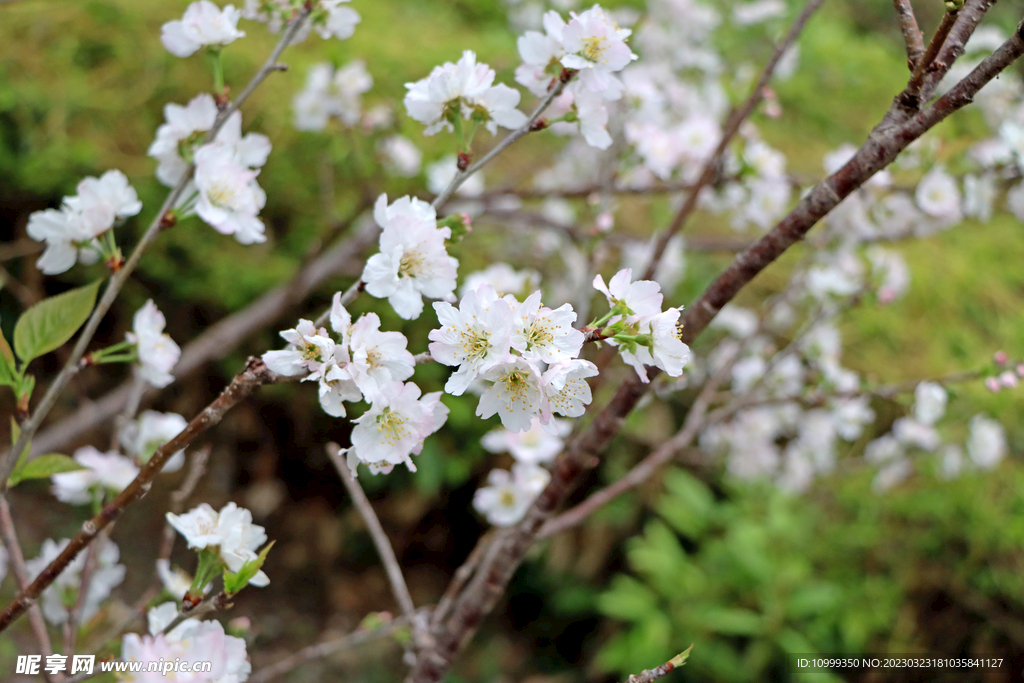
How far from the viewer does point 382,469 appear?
0.56 meters

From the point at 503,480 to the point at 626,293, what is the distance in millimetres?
693

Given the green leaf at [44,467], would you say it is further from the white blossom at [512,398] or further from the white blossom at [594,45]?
the white blossom at [594,45]

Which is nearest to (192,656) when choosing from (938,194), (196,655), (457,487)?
(196,655)

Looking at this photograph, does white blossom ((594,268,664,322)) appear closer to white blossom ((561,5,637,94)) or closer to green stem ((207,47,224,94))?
white blossom ((561,5,637,94))

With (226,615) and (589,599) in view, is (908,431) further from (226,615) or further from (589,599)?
(226,615)

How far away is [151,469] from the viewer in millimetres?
552

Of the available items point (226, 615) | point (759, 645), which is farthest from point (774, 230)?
point (226, 615)

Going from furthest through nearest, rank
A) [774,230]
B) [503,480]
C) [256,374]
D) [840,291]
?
1. [840,291]
2. [503,480]
3. [774,230]
4. [256,374]

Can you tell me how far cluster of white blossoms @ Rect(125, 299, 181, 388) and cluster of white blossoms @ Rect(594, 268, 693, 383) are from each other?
520 mm

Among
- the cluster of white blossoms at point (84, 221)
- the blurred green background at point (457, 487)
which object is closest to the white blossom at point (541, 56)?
the cluster of white blossoms at point (84, 221)

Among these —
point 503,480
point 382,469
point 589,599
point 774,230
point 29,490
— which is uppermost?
point 774,230

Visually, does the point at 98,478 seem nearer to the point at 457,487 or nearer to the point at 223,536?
the point at 223,536

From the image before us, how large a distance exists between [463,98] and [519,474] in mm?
624

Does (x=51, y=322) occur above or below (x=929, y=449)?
above
